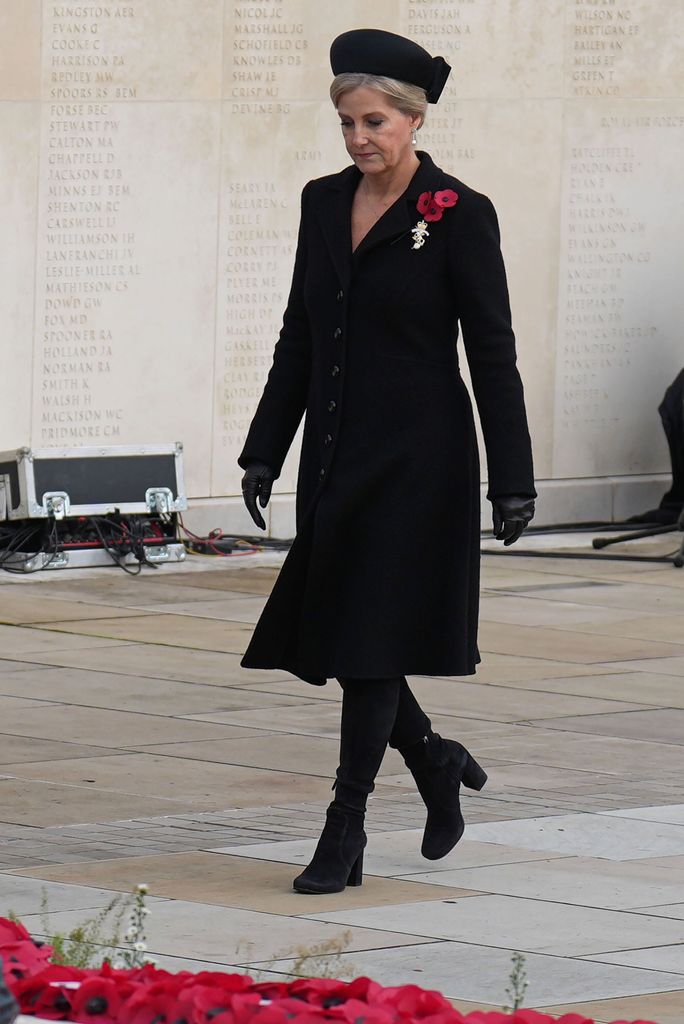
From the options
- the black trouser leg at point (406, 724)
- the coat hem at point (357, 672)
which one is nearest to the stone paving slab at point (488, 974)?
the coat hem at point (357, 672)

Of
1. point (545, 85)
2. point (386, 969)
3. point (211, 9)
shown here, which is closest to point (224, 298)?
point (211, 9)

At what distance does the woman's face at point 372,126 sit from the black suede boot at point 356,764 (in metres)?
1.15

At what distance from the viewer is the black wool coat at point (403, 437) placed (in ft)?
16.5

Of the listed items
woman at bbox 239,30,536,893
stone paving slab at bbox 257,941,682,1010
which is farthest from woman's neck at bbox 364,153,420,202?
stone paving slab at bbox 257,941,682,1010

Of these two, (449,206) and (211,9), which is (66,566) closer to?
(211,9)

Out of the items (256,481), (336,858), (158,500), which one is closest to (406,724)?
(336,858)

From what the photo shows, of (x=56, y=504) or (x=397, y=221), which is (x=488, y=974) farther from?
(x=56, y=504)

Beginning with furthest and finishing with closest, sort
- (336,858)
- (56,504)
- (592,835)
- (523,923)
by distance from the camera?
(56,504), (592,835), (336,858), (523,923)

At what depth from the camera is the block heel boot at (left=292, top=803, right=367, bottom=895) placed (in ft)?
16.1

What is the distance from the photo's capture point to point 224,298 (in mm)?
11570

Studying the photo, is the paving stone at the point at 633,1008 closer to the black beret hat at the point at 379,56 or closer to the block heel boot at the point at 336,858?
the block heel boot at the point at 336,858

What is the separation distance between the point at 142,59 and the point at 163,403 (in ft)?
5.53

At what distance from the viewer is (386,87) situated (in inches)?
195

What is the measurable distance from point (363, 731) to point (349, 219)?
1143mm
